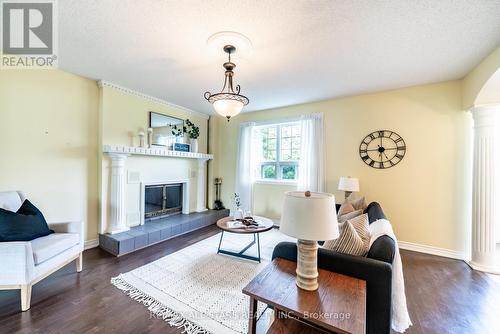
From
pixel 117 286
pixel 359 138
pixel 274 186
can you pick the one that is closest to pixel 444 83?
pixel 359 138

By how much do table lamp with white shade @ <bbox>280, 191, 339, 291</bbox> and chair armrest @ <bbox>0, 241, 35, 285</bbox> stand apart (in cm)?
228

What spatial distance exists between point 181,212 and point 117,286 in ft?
7.85

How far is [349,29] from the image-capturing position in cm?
192

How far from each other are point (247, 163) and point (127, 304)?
3290 millimetres

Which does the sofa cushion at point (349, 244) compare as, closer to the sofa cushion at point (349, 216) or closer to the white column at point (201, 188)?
the sofa cushion at point (349, 216)

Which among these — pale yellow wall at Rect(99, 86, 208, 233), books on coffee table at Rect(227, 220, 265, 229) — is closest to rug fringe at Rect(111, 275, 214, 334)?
books on coffee table at Rect(227, 220, 265, 229)

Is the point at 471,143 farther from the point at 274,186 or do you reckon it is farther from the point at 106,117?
the point at 106,117

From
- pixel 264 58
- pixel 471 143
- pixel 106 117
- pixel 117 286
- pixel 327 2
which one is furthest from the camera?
pixel 106 117

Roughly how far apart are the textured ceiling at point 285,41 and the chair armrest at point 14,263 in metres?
2.02

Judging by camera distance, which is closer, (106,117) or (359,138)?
(106,117)

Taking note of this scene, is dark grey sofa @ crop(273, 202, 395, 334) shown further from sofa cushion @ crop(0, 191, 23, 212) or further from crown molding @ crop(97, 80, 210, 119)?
crown molding @ crop(97, 80, 210, 119)

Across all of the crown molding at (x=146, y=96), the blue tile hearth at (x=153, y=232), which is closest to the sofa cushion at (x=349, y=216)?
the blue tile hearth at (x=153, y=232)

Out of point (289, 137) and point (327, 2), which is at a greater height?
point (327, 2)

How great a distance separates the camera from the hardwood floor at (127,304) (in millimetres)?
1664
